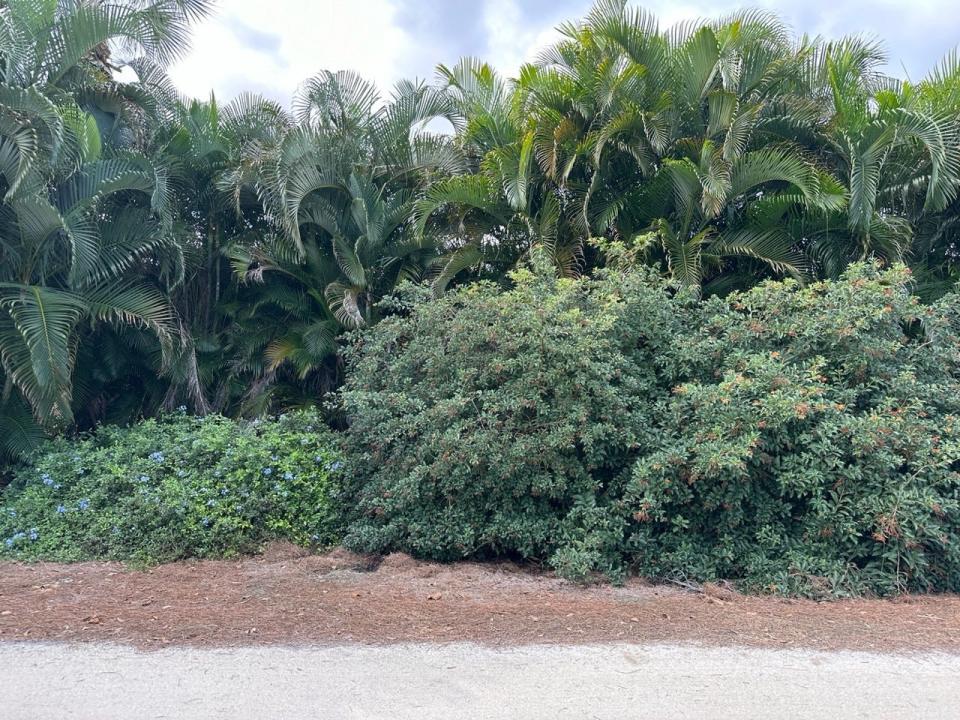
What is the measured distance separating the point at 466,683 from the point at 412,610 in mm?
1229

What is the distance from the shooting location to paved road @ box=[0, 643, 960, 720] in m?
3.61

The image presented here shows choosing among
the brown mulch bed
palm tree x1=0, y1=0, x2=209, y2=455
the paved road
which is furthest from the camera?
palm tree x1=0, y1=0, x2=209, y2=455

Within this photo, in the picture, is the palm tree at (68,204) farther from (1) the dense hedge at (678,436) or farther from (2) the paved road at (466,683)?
(2) the paved road at (466,683)


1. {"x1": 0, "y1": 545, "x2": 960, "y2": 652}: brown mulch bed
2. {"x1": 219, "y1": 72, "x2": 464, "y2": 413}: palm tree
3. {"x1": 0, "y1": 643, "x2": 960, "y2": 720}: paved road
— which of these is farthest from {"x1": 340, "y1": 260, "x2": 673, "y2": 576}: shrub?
{"x1": 219, "y1": 72, "x2": 464, "y2": 413}: palm tree

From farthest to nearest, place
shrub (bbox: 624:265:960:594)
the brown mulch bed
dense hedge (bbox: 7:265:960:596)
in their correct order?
dense hedge (bbox: 7:265:960:596), shrub (bbox: 624:265:960:594), the brown mulch bed

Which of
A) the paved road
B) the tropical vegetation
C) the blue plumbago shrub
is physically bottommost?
the paved road

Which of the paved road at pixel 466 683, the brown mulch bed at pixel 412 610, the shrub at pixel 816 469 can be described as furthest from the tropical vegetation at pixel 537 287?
the paved road at pixel 466 683

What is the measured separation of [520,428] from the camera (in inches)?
248

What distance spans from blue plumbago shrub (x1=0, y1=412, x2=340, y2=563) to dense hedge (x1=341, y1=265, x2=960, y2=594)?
1.88 ft

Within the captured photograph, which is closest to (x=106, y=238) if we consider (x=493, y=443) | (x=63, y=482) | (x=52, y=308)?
(x=52, y=308)

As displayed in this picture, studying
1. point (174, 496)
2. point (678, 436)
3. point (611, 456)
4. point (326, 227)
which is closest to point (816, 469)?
point (678, 436)

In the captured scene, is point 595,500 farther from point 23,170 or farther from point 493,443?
point 23,170

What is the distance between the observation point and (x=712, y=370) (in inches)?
262

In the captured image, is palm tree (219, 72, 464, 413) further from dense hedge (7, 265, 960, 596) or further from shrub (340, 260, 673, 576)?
shrub (340, 260, 673, 576)
